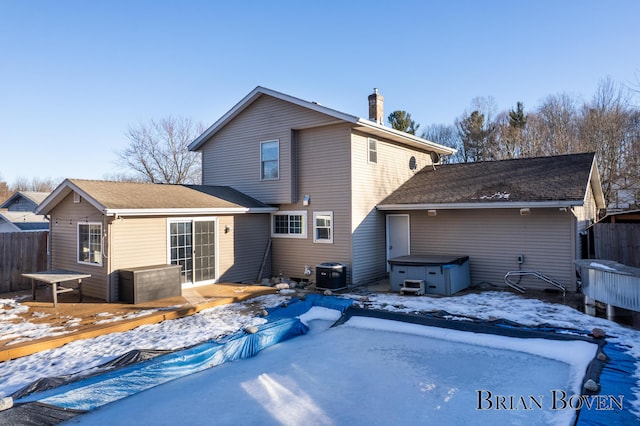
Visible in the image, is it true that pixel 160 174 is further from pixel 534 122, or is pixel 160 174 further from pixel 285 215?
pixel 534 122

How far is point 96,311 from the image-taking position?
776cm

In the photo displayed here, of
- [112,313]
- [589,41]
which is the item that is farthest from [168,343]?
[589,41]

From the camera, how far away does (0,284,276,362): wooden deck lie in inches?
234

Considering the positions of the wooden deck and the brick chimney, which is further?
the brick chimney

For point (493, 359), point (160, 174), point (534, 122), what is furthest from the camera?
point (160, 174)

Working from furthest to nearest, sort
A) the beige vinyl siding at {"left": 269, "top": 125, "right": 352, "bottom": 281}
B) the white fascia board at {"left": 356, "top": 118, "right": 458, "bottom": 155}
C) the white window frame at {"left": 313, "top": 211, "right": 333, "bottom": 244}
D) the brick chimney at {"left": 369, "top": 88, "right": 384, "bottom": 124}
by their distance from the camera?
the brick chimney at {"left": 369, "top": 88, "right": 384, "bottom": 124} → the white window frame at {"left": 313, "top": 211, "right": 333, "bottom": 244} → the beige vinyl siding at {"left": 269, "top": 125, "right": 352, "bottom": 281} → the white fascia board at {"left": 356, "top": 118, "right": 458, "bottom": 155}

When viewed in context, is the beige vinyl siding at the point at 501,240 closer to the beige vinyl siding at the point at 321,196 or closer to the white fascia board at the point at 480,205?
the white fascia board at the point at 480,205

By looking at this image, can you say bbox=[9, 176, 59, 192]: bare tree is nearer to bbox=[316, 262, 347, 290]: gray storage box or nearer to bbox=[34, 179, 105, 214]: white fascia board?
bbox=[34, 179, 105, 214]: white fascia board

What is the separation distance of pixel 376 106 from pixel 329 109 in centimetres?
323

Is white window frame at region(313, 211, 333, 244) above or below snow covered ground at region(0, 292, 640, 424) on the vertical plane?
above

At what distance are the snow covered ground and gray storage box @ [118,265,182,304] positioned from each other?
1356mm

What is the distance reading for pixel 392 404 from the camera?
4.48 m

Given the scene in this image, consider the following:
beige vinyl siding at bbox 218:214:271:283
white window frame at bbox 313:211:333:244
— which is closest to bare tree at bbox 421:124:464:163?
white window frame at bbox 313:211:333:244

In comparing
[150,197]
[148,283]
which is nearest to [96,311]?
[148,283]
